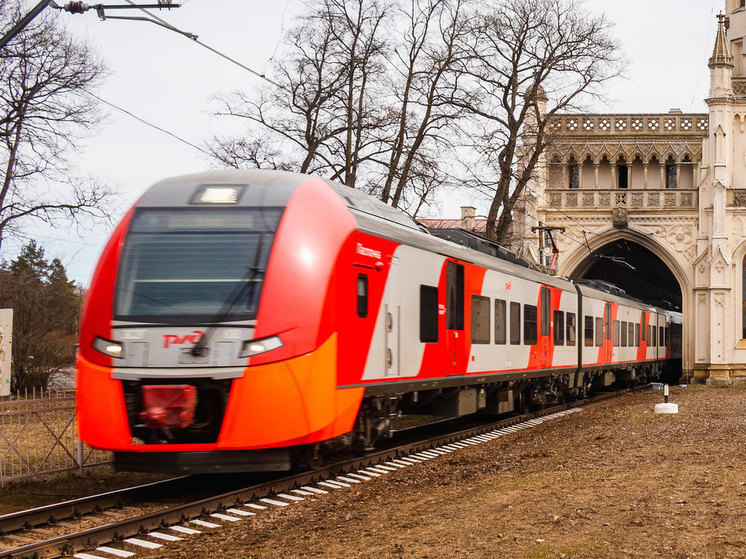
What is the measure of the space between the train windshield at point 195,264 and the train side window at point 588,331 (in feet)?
56.6

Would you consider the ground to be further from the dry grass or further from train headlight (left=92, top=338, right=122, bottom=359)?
the dry grass

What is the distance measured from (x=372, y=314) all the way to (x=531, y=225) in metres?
31.6

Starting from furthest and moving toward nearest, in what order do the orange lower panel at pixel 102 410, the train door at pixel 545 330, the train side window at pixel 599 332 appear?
the train side window at pixel 599 332, the train door at pixel 545 330, the orange lower panel at pixel 102 410

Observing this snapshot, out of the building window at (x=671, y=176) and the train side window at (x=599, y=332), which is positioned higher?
the building window at (x=671, y=176)

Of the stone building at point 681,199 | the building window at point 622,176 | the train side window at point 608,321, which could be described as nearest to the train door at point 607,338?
the train side window at point 608,321

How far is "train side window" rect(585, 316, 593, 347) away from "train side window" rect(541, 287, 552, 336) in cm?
451

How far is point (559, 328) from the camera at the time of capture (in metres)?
23.1

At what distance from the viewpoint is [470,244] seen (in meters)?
17.4

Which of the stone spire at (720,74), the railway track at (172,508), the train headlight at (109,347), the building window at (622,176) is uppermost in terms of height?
the stone spire at (720,74)

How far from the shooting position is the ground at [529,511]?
25.5 ft

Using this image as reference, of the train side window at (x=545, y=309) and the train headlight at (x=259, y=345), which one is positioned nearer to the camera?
the train headlight at (x=259, y=345)

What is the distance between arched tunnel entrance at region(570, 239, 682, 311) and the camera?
46875 millimetres

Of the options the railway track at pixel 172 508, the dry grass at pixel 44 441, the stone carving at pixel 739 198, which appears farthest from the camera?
the stone carving at pixel 739 198

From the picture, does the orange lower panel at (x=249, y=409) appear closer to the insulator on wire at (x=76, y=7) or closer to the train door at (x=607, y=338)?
the insulator on wire at (x=76, y=7)
